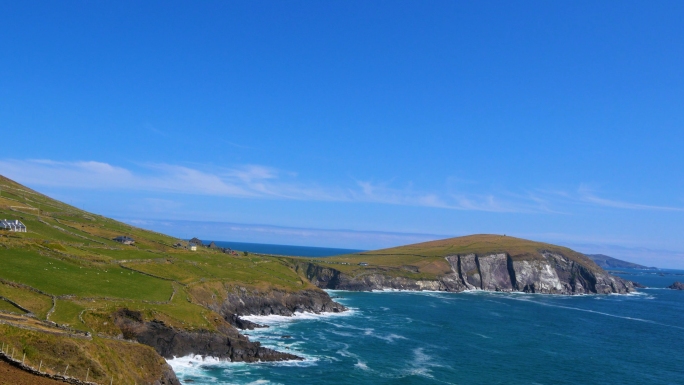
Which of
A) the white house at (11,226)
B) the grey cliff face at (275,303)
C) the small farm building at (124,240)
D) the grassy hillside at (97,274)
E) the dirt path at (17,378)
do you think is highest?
the white house at (11,226)

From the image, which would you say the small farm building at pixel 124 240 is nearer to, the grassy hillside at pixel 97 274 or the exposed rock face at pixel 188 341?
the grassy hillside at pixel 97 274

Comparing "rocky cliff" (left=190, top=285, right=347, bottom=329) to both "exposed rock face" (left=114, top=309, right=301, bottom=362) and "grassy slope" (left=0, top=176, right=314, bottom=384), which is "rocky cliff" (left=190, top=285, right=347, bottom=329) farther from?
"exposed rock face" (left=114, top=309, right=301, bottom=362)

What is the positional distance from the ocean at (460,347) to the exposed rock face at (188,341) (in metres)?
1.83

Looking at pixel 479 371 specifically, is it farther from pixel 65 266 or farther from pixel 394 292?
pixel 394 292

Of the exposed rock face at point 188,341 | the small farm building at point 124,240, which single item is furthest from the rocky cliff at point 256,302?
the small farm building at point 124,240

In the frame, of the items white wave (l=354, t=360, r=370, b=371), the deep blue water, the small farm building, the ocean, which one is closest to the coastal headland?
the small farm building

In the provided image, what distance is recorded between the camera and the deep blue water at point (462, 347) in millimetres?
67812

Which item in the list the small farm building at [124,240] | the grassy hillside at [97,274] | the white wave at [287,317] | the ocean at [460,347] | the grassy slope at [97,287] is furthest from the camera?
the small farm building at [124,240]

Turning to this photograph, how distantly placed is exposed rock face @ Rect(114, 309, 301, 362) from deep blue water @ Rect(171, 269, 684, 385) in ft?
7.03

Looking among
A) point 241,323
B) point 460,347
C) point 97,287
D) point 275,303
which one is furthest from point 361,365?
point 275,303

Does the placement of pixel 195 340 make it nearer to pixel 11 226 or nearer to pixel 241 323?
pixel 241 323

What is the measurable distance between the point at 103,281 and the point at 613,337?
113 metres

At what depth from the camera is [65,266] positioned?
81.6 m

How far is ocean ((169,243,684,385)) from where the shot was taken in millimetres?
67750
